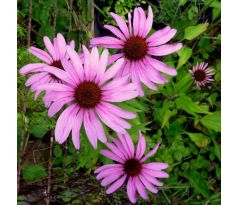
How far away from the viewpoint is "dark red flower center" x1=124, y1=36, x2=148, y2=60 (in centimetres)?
72

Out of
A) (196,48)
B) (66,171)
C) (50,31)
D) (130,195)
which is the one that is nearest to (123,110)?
(130,195)

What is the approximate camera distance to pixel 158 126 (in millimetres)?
1137

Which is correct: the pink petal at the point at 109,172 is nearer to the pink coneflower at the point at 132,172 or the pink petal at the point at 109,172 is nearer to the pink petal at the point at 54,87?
the pink coneflower at the point at 132,172

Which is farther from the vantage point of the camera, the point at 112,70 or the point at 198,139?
the point at 198,139

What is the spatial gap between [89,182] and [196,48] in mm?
560

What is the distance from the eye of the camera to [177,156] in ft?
3.58

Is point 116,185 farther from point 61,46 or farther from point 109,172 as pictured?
point 61,46

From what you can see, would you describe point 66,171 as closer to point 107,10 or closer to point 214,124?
point 214,124

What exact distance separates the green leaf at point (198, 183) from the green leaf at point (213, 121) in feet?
0.47

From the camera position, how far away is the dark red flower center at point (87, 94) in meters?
0.65

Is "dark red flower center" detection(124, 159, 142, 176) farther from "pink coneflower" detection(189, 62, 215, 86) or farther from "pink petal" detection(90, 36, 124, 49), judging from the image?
"pink coneflower" detection(189, 62, 215, 86)

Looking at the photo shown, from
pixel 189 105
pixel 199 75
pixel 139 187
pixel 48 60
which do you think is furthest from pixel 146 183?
pixel 199 75

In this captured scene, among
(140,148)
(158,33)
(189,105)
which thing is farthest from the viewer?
(189,105)

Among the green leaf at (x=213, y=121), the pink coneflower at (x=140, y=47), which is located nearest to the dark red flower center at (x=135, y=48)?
the pink coneflower at (x=140, y=47)
